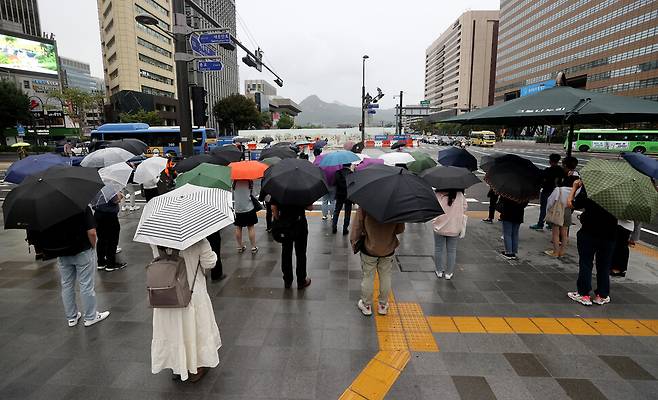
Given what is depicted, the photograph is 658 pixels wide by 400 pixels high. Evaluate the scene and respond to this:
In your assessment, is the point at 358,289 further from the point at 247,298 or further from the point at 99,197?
the point at 99,197

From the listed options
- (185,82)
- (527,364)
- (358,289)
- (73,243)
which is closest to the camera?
(527,364)

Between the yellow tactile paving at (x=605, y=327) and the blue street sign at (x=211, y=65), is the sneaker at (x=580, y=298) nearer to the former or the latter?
the yellow tactile paving at (x=605, y=327)

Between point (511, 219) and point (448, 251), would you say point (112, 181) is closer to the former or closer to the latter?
point (448, 251)

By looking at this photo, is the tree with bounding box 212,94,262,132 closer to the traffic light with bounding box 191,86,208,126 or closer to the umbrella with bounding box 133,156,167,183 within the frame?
the traffic light with bounding box 191,86,208,126

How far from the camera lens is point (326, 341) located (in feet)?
12.6

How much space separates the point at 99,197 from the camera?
5.48 m

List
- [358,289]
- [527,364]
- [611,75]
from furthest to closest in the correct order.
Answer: [611,75] < [358,289] < [527,364]

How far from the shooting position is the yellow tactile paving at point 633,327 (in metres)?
4.03

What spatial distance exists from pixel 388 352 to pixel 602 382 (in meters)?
1.95

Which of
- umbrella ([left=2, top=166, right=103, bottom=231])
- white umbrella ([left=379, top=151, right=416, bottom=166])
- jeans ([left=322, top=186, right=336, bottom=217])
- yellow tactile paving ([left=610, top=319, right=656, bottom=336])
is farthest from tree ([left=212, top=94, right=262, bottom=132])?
yellow tactile paving ([left=610, top=319, right=656, bottom=336])

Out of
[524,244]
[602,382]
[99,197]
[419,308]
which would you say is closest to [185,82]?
[99,197]

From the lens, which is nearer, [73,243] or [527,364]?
[527,364]

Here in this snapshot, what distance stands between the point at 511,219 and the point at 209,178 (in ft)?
16.4

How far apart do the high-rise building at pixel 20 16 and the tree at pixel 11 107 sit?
46.5 meters
